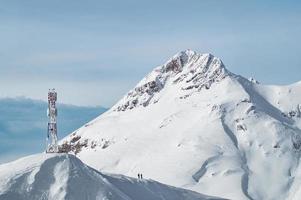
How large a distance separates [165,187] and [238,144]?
86.7 metres

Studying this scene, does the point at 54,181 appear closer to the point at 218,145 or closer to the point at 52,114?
the point at 52,114

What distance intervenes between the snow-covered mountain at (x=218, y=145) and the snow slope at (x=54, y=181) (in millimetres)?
72357

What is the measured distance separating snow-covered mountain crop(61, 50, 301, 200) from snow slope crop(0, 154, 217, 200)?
2849 inches

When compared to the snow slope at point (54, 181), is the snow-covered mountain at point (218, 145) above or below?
above

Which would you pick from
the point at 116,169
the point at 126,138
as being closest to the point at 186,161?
the point at 116,169

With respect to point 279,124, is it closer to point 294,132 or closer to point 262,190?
point 294,132

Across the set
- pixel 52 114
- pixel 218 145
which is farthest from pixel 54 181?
pixel 218 145

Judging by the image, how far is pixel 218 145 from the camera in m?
172

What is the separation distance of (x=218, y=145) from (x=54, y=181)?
3918 inches

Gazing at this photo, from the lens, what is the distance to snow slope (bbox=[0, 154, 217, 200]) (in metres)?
73.1

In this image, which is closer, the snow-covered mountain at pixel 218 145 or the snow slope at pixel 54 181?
the snow slope at pixel 54 181

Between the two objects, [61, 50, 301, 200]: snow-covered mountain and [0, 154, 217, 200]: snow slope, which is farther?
[61, 50, 301, 200]: snow-covered mountain

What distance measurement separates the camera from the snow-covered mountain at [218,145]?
15862 centimetres

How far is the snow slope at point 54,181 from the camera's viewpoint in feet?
240
